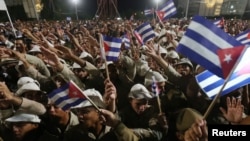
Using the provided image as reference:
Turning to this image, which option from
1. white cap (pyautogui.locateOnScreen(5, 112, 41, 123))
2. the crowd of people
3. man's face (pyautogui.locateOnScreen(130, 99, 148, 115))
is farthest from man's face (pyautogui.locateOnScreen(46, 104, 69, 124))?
man's face (pyautogui.locateOnScreen(130, 99, 148, 115))

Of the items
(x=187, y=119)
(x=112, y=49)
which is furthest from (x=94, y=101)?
(x=112, y=49)

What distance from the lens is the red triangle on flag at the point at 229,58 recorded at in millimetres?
3143

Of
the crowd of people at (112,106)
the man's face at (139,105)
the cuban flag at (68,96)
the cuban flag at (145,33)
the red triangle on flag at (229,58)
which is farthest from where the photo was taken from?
the cuban flag at (145,33)

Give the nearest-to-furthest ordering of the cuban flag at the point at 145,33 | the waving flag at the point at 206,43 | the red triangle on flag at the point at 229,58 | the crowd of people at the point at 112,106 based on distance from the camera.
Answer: the red triangle on flag at the point at 229,58 → the waving flag at the point at 206,43 → the crowd of people at the point at 112,106 → the cuban flag at the point at 145,33

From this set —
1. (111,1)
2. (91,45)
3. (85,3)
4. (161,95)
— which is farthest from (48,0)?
(161,95)

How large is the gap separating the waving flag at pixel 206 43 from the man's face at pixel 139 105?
45.7 inches

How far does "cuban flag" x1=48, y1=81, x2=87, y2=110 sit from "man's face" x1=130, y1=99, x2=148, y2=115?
95cm

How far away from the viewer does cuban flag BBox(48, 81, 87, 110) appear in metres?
3.83

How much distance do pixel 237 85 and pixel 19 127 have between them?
252cm

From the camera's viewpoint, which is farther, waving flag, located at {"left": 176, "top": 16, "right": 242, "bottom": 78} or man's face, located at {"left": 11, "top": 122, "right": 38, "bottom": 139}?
man's face, located at {"left": 11, "top": 122, "right": 38, "bottom": 139}

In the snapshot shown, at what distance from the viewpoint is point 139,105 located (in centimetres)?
463

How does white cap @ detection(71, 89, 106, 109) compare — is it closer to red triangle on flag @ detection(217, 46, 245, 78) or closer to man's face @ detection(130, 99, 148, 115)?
man's face @ detection(130, 99, 148, 115)

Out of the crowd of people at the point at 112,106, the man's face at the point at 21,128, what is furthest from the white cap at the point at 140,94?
the man's face at the point at 21,128

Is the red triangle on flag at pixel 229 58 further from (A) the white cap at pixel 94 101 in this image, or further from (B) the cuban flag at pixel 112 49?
(B) the cuban flag at pixel 112 49
